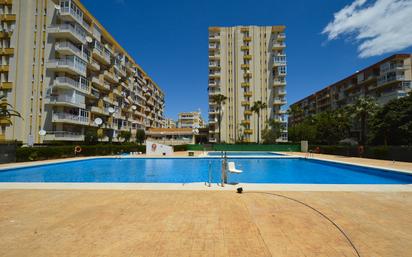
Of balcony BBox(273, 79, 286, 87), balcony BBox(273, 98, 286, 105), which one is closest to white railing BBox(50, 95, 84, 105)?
balcony BBox(273, 98, 286, 105)

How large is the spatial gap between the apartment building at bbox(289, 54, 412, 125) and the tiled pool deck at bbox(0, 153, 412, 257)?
5152 centimetres

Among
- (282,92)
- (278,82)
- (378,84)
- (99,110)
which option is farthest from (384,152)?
(99,110)

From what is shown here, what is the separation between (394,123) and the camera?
107 ft

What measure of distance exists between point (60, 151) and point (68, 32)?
19301 millimetres

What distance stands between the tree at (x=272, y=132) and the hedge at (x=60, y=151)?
31.2 m

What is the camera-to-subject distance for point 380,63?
1989 inches

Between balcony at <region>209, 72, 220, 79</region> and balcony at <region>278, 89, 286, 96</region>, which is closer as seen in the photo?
balcony at <region>278, 89, 286, 96</region>

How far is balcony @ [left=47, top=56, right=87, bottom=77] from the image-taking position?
30875mm

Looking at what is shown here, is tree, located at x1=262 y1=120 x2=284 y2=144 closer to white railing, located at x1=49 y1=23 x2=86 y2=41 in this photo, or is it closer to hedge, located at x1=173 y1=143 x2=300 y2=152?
hedge, located at x1=173 y1=143 x2=300 y2=152

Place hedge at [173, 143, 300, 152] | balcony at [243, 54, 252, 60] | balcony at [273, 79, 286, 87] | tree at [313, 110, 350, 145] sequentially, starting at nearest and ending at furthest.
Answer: hedge at [173, 143, 300, 152], tree at [313, 110, 350, 145], balcony at [273, 79, 286, 87], balcony at [243, 54, 252, 60]

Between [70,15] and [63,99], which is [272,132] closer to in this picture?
[63,99]

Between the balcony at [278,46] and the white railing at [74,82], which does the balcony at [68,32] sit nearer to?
the white railing at [74,82]

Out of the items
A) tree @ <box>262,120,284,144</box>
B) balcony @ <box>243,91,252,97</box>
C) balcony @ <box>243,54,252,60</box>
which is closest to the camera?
tree @ <box>262,120,284,144</box>

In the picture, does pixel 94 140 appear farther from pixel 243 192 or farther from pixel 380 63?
pixel 380 63
